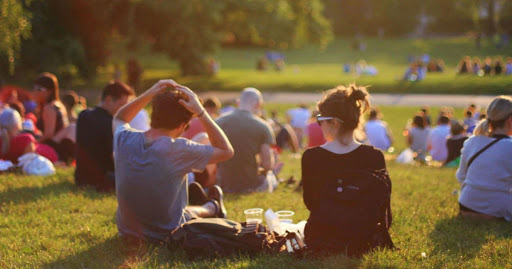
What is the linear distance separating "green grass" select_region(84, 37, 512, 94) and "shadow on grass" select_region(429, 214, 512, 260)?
70.9 ft

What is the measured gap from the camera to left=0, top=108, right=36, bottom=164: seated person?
27.3 feet

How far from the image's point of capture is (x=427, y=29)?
242ft

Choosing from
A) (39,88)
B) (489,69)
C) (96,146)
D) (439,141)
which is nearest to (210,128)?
(96,146)

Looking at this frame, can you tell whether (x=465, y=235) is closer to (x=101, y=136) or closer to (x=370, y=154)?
(x=370, y=154)

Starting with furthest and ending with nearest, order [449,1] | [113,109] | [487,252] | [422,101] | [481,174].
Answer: [449,1] → [422,101] → [113,109] → [481,174] → [487,252]

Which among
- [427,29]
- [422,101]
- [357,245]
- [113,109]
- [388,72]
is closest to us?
[357,245]

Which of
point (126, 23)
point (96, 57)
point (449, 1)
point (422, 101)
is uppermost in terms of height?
point (449, 1)

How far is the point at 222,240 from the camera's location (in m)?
4.86

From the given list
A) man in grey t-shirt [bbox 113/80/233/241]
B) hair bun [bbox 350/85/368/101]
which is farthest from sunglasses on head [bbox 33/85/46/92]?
hair bun [bbox 350/85/368/101]

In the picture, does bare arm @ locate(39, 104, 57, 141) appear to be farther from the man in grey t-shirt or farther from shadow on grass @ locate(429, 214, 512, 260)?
shadow on grass @ locate(429, 214, 512, 260)

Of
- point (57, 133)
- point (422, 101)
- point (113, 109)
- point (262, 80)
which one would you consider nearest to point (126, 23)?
point (262, 80)

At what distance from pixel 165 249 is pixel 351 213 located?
1724mm

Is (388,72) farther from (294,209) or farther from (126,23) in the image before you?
(294,209)

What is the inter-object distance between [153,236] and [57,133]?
4.96 meters
